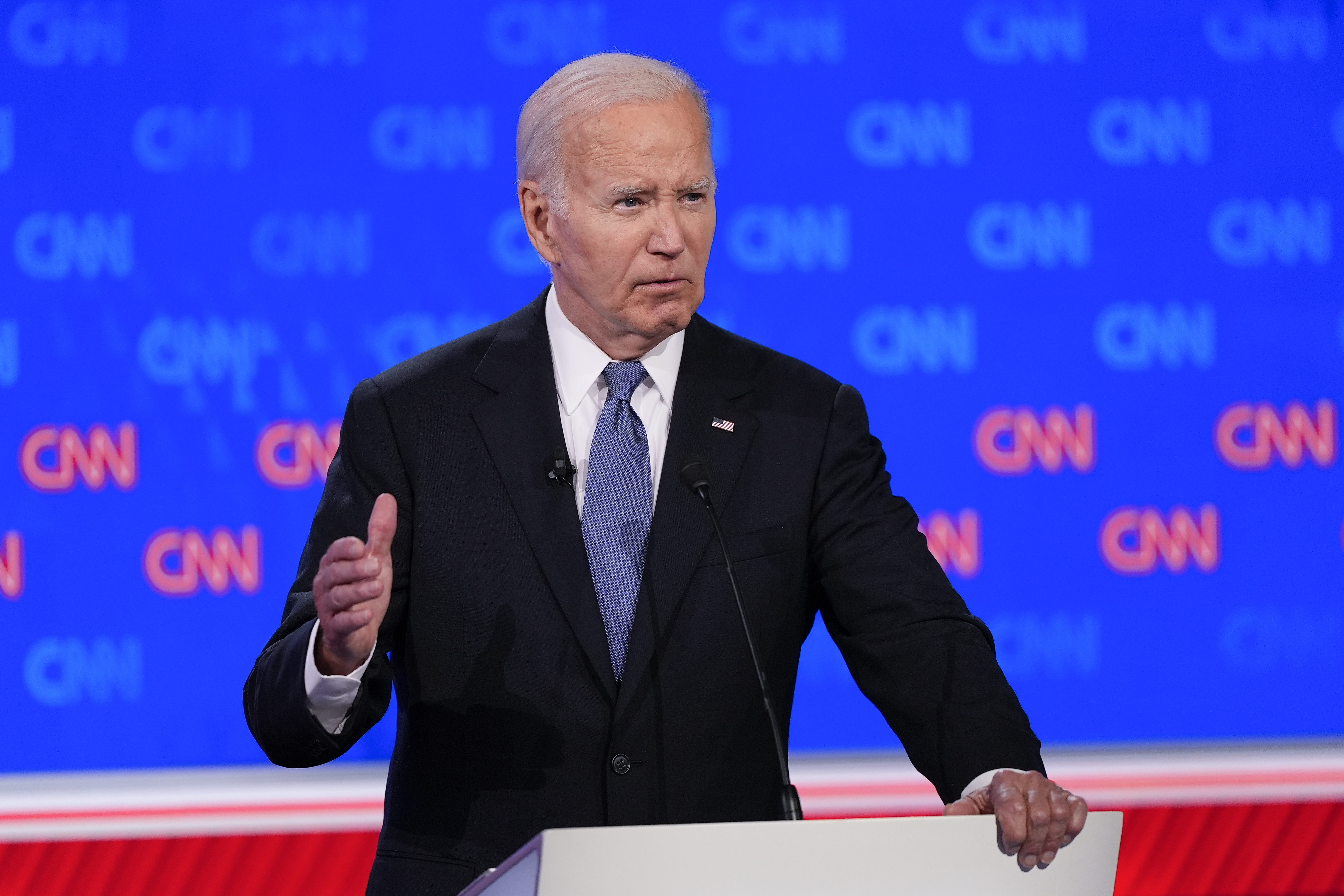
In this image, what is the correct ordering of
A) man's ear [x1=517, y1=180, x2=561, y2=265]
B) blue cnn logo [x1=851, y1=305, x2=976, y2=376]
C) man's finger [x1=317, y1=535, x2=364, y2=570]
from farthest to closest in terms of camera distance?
blue cnn logo [x1=851, y1=305, x2=976, y2=376] → man's ear [x1=517, y1=180, x2=561, y2=265] → man's finger [x1=317, y1=535, x2=364, y2=570]

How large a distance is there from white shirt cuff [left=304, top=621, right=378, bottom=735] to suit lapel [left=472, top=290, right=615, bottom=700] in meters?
0.26

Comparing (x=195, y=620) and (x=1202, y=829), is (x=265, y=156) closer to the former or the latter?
(x=195, y=620)

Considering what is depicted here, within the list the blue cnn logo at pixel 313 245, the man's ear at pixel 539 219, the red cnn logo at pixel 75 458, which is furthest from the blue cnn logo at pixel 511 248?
the man's ear at pixel 539 219

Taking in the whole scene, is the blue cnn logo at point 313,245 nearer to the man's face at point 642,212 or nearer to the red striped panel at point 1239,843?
the man's face at point 642,212

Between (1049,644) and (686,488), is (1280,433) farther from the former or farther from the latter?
(686,488)

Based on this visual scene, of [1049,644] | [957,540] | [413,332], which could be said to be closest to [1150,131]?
[957,540]

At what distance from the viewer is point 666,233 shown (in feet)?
5.56

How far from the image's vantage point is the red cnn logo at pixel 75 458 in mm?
2912

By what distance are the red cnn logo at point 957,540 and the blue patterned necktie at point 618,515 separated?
1.46 meters

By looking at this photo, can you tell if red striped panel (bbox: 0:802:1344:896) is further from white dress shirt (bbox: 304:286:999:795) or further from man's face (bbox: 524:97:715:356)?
man's face (bbox: 524:97:715:356)

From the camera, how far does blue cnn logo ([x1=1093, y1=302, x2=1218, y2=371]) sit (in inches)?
123

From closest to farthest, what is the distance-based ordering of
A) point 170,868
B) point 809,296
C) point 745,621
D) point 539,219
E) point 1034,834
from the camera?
point 1034,834
point 745,621
point 539,219
point 170,868
point 809,296

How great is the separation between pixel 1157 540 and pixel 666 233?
5.97 feet

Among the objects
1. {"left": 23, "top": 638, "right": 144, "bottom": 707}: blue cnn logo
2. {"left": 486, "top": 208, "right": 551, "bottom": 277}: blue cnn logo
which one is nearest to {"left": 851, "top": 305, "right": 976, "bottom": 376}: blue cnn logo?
{"left": 486, "top": 208, "right": 551, "bottom": 277}: blue cnn logo
